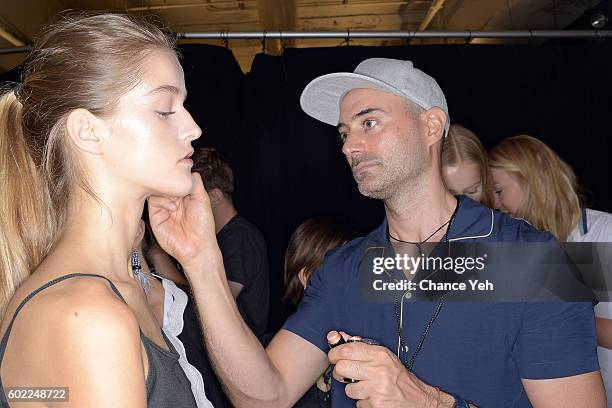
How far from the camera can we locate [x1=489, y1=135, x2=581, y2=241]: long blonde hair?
2.21 m

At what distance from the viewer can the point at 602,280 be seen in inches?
75.9

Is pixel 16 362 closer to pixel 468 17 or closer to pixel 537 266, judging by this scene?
pixel 537 266

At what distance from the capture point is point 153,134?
1.00 meters

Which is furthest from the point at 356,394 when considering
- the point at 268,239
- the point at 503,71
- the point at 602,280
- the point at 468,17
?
the point at 468,17

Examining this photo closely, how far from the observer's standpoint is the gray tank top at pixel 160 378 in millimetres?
839

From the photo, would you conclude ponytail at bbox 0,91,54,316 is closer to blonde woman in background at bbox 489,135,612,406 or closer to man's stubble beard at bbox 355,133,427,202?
man's stubble beard at bbox 355,133,427,202

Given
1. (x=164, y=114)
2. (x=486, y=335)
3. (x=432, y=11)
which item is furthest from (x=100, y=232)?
(x=432, y=11)

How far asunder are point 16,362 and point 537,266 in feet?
3.49

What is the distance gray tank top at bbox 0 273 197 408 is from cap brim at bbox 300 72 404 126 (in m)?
0.89

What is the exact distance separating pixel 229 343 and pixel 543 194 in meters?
1.46

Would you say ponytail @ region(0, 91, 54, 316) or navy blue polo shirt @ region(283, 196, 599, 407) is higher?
ponytail @ region(0, 91, 54, 316)

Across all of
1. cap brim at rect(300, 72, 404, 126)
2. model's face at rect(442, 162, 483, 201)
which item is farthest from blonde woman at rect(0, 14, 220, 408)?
model's face at rect(442, 162, 483, 201)

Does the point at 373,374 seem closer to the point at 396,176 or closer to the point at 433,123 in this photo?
the point at 396,176

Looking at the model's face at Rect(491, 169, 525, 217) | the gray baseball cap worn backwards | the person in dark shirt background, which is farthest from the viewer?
the person in dark shirt background
